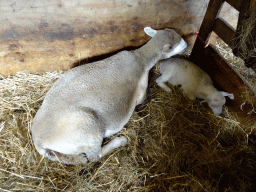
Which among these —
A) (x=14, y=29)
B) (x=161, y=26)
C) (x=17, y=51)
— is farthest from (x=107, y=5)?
(x=17, y=51)

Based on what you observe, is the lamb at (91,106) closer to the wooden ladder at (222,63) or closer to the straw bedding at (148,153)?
the straw bedding at (148,153)

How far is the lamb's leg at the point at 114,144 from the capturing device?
1937mm

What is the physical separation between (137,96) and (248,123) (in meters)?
1.36

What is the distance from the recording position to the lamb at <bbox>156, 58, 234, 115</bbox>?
235 cm

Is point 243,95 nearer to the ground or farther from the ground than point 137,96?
farther from the ground

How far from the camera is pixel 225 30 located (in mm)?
2143

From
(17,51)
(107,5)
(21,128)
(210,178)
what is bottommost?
(21,128)

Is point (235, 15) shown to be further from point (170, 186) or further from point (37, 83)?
point (37, 83)

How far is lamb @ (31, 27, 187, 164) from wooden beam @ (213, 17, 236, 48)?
0.58 m

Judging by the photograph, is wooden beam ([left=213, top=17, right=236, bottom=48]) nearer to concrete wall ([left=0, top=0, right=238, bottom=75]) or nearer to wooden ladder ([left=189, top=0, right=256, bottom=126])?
wooden ladder ([left=189, top=0, right=256, bottom=126])

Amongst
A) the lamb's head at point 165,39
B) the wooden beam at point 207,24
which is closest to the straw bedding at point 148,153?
the lamb's head at point 165,39

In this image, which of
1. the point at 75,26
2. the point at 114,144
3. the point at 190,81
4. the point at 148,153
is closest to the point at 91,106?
the point at 114,144

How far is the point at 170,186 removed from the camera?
1.78 m

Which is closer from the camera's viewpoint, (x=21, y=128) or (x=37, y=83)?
(x=21, y=128)
